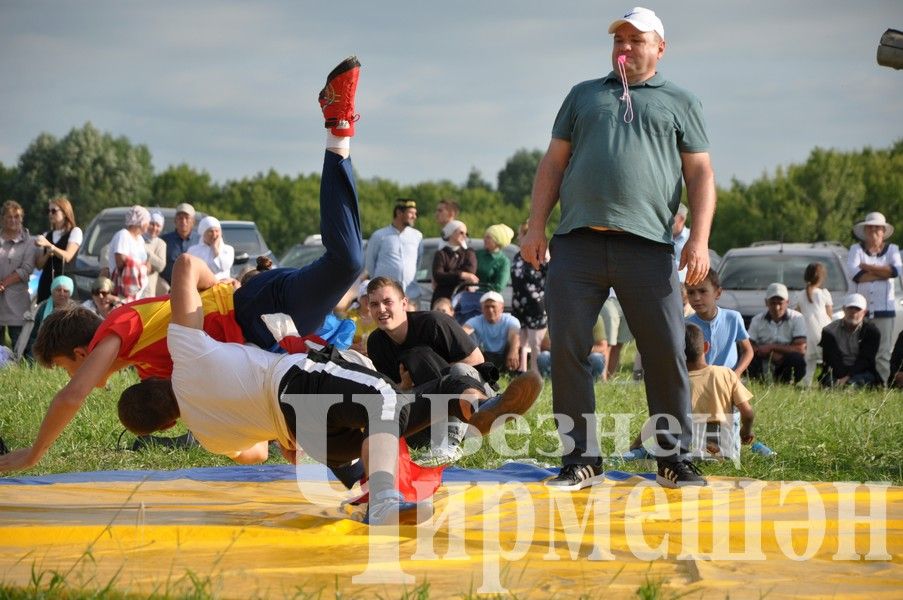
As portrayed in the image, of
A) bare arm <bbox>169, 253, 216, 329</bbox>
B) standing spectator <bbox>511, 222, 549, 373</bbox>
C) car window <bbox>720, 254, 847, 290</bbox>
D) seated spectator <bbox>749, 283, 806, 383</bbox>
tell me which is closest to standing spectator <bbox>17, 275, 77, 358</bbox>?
standing spectator <bbox>511, 222, 549, 373</bbox>

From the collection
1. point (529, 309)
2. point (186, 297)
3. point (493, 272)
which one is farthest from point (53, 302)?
point (186, 297)

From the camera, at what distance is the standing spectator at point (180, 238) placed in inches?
460

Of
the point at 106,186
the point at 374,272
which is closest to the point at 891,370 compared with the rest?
the point at 374,272

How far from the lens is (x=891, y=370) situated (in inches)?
420

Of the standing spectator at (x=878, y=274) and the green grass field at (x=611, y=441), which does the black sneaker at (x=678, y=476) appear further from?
the standing spectator at (x=878, y=274)

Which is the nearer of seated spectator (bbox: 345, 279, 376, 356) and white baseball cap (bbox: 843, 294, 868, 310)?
seated spectator (bbox: 345, 279, 376, 356)

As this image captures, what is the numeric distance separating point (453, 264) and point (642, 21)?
6.77 m

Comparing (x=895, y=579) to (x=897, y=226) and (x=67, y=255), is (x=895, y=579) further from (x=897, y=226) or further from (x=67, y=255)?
(x=897, y=226)

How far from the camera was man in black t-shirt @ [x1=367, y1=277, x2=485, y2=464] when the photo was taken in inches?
268

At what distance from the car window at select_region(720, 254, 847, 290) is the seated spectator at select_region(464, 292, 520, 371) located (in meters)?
3.98

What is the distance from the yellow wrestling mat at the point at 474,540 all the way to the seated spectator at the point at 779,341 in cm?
590

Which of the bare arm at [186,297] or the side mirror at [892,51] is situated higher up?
the side mirror at [892,51]

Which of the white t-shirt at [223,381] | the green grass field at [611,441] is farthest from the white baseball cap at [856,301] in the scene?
the white t-shirt at [223,381]

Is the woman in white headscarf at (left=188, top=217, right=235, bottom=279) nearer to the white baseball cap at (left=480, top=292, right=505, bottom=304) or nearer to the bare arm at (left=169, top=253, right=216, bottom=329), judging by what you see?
the white baseball cap at (left=480, top=292, right=505, bottom=304)
